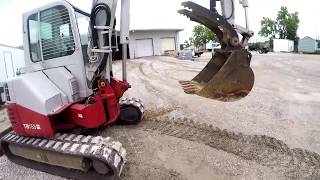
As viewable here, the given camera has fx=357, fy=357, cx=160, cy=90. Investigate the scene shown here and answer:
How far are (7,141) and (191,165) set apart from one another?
291cm

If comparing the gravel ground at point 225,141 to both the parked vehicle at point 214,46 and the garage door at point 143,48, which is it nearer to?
the parked vehicle at point 214,46

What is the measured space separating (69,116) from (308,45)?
50.5m

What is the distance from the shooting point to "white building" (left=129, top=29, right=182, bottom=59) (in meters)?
30.6

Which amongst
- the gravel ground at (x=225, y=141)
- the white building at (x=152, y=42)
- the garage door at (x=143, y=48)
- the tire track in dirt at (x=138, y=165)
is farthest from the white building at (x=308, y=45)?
the tire track in dirt at (x=138, y=165)

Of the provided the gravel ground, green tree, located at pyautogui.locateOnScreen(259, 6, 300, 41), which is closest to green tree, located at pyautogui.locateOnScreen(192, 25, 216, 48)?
green tree, located at pyautogui.locateOnScreen(259, 6, 300, 41)

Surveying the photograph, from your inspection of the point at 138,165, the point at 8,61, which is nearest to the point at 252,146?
the point at 138,165

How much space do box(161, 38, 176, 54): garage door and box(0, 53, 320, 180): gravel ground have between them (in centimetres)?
2463

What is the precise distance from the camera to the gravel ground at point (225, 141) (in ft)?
15.0

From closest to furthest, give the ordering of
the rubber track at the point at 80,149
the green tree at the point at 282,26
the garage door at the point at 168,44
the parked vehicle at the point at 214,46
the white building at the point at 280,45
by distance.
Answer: the rubber track at the point at 80,149 < the parked vehicle at the point at 214,46 < the garage door at the point at 168,44 < the white building at the point at 280,45 < the green tree at the point at 282,26

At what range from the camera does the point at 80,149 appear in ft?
15.1

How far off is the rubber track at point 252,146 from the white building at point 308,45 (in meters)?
47.0

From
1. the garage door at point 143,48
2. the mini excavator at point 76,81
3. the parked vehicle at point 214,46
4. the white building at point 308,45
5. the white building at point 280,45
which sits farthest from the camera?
the white building at point 308,45

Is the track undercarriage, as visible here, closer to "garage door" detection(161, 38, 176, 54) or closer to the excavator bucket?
the excavator bucket

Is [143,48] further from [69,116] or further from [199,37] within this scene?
[199,37]
